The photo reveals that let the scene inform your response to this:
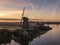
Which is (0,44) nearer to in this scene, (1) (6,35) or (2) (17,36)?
(1) (6,35)

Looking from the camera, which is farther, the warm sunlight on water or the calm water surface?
the warm sunlight on water

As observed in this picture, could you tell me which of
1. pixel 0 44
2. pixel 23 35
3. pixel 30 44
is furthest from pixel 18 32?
pixel 0 44

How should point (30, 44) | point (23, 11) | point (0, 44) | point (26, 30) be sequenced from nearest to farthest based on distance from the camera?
1. point (0, 44)
2. point (30, 44)
3. point (26, 30)
4. point (23, 11)

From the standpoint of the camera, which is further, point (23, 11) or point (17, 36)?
point (23, 11)

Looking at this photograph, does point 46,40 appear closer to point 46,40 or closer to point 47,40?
point 46,40

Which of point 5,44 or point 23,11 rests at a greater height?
point 23,11

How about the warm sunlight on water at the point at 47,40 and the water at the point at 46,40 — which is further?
the warm sunlight on water at the point at 47,40

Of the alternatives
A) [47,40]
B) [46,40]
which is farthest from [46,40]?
[47,40]

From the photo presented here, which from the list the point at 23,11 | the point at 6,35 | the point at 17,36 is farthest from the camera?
the point at 23,11

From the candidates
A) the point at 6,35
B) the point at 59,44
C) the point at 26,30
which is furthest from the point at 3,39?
the point at 26,30

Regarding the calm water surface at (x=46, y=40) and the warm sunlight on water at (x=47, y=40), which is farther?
the warm sunlight on water at (x=47, y=40)
